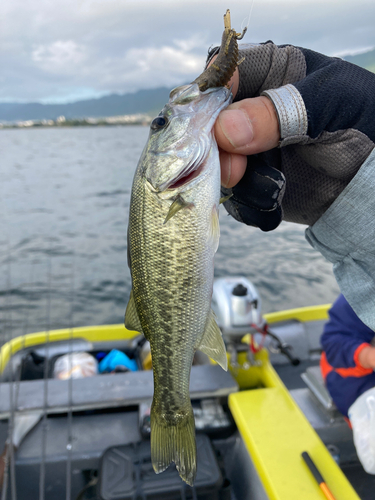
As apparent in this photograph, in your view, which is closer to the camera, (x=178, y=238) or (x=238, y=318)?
(x=178, y=238)

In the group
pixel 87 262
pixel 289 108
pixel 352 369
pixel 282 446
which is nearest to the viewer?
pixel 289 108

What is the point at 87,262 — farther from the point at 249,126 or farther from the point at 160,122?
the point at 249,126

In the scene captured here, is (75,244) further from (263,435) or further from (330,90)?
(330,90)

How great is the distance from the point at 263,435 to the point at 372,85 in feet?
8.64

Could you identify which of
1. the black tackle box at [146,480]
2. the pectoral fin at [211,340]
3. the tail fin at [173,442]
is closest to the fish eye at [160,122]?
the pectoral fin at [211,340]

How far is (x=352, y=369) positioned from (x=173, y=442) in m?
2.00

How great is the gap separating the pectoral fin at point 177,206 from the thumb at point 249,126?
1.02 ft

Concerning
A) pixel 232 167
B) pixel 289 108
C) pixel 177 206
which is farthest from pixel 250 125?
pixel 177 206

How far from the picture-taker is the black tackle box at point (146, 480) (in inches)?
101

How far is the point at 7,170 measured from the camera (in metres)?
27.9

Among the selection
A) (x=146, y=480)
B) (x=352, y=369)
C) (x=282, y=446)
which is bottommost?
(x=146, y=480)

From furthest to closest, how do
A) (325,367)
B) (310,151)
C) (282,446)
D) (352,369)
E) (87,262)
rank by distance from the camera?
(87,262) → (325,367) → (352,369) → (282,446) → (310,151)

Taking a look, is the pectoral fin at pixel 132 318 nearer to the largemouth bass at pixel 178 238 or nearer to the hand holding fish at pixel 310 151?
the largemouth bass at pixel 178 238

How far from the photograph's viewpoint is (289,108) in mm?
1399
